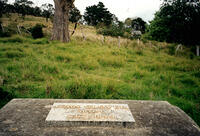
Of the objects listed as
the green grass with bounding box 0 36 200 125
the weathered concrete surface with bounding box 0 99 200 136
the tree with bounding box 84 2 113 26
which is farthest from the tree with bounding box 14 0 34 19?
the weathered concrete surface with bounding box 0 99 200 136

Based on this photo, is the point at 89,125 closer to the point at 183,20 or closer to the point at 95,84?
the point at 95,84

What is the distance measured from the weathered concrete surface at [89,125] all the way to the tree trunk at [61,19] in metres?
8.93

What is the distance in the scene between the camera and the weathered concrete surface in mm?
1655

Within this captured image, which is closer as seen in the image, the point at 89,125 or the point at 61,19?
the point at 89,125

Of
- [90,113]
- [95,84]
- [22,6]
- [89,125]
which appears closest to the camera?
[89,125]

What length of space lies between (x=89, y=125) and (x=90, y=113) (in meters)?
0.19

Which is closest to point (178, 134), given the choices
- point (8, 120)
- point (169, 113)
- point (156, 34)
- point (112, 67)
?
point (169, 113)

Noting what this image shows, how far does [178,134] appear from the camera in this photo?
5.57ft

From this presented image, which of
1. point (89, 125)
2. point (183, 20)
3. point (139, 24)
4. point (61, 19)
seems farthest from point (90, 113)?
point (139, 24)

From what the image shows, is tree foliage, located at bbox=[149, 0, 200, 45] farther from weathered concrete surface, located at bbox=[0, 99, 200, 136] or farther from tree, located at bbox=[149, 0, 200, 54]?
weathered concrete surface, located at bbox=[0, 99, 200, 136]

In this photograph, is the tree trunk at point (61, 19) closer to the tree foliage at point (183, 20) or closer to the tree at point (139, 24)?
the tree foliage at point (183, 20)

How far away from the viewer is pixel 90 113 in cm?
195

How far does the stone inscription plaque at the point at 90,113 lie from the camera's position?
182 cm

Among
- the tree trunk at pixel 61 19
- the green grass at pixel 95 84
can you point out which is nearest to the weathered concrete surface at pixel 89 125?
the green grass at pixel 95 84
